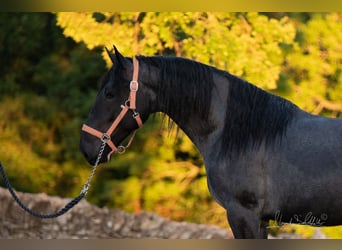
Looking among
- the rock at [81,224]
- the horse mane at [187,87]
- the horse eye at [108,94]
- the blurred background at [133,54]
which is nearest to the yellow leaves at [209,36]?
the blurred background at [133,54]

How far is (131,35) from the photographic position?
6402 millimetres

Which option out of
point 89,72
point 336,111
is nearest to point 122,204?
point 89,72

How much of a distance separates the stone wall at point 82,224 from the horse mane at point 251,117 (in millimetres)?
4282

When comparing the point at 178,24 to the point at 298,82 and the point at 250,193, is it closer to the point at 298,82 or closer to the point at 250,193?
the point at 298,82

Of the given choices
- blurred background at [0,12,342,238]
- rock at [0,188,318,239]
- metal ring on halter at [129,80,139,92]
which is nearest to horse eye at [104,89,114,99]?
metal ring on halter at [129,80,139,92]

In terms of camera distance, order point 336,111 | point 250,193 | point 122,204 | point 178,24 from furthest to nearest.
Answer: point 122,204 < point 336,111 < point 178,24 < point 250,193

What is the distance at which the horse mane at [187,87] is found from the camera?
3268 mm

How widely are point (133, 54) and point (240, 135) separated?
3239 millimetres

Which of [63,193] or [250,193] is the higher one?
[250,193]

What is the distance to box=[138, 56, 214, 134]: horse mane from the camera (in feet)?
10.7

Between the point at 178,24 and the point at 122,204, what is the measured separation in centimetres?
269

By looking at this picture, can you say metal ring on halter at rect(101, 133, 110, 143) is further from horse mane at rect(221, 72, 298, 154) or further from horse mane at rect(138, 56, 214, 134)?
horse mane at rect(221, 72, 298, 154)

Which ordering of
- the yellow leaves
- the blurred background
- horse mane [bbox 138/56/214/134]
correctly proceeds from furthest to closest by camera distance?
the blurred background < the yellow leaves < horse mane [bbox 138/56/214/134]

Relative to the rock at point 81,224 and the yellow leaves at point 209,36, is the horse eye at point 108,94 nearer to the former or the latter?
the yellow leaves at point 209,36
